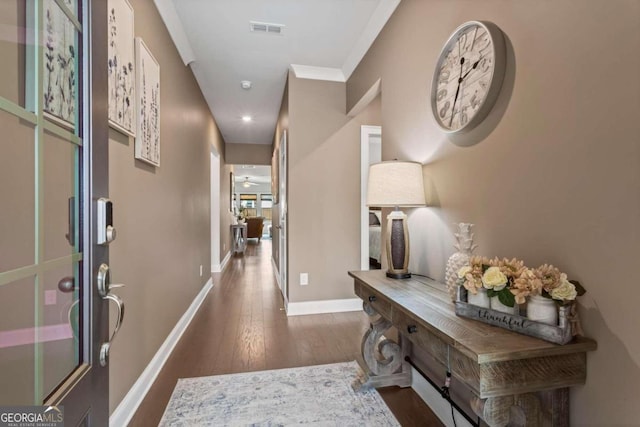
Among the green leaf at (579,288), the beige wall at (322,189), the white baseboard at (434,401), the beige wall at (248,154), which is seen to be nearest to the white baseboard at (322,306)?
the beige wall at (322,189)

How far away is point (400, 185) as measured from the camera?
1.63 m

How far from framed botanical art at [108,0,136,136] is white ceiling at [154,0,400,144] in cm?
64

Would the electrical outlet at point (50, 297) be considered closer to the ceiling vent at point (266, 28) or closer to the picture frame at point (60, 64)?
the picture frame at point (60, 64)

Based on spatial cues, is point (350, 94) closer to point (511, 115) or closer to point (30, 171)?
point (511, 115)

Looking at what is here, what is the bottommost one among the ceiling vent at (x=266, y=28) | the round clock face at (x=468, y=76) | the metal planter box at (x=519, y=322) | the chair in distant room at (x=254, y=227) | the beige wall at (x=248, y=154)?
the chair in distant room at (x=254, y=227)

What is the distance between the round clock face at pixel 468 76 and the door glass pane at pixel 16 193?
146cm

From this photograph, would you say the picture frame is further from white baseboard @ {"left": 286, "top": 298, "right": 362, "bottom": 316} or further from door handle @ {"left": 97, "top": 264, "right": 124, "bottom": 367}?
white baseboard @ {"left": 286, "top": 298, "right": 362, "bottom": 316}

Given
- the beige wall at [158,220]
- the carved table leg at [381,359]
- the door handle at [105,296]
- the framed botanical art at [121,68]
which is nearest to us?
the door handle at [105,296]

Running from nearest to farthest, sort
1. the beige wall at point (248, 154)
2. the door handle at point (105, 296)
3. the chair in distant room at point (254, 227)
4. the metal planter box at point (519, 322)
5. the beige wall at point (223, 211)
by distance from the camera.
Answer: the door handle at point (105, 296), the metal planter box at point (519, 322), the beige wall at point (223, 211), the beige wall at point (248, 154), the chair in distant room at point (254, 227)

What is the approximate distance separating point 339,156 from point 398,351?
211 centimetres

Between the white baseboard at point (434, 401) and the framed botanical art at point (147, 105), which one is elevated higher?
the framed botanical art at point (147, 105)

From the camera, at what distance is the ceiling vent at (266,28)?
2407mm

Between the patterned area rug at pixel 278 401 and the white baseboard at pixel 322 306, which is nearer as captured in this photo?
the patterned area rug at pixel 278 401

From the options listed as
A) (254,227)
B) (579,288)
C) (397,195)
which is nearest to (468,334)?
(579,288)
